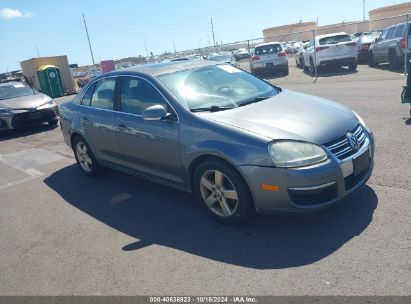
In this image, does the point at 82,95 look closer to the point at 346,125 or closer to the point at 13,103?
the point at 346,125

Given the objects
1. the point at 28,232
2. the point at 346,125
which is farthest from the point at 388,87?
the point at 28,232

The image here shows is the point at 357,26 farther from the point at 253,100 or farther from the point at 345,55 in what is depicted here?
the point at 253,100

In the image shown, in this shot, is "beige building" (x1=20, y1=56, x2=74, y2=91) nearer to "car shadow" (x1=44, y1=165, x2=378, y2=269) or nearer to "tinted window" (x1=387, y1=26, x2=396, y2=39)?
"tinted window" (x1=387, y1=26, x2=396, y2=39)

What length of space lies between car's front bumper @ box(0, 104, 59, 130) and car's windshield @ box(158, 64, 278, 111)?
25.4ft

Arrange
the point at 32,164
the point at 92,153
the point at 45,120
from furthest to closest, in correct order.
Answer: the point at 45,120 → the point at 32,164 → the point at 92,153

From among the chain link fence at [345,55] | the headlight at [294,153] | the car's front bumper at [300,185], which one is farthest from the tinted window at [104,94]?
the chain link fence at [345,55]

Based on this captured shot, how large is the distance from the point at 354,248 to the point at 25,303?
9.01ft

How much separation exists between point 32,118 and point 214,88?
8200 millimetres

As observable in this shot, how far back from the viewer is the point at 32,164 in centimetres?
779

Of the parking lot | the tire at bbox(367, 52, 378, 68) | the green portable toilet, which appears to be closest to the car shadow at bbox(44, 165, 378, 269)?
the parking lot

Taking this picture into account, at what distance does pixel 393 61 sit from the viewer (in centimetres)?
1488

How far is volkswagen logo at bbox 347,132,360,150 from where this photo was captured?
368 centimetres

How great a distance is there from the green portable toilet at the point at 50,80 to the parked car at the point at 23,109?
10466 millimetres

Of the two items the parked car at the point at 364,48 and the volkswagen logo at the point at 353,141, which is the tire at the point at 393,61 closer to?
the parked car at the point at 364,48
